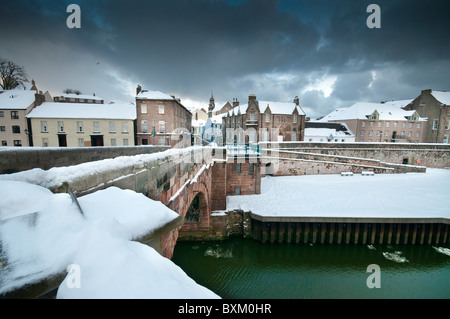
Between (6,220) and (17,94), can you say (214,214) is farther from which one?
(17,94)

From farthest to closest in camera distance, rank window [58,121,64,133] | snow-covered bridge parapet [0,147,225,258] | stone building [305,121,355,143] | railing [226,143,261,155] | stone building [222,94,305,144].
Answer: stone building [305,121,355,143] → stone building [222,94,305,144] → window [58,121,64,133] → railing [226,143,261,155] → snow-covered bridge parapet [0,147,225,258]

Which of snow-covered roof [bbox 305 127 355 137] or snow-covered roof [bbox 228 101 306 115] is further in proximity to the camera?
snow-covered roof [bbox 305 127 355 137]

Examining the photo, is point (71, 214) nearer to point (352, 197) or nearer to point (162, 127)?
point (352, 197)

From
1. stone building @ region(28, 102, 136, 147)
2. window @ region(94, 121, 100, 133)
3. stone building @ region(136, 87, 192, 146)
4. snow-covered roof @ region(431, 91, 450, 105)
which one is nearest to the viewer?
stone building @ region(28, 102, 136, 147)

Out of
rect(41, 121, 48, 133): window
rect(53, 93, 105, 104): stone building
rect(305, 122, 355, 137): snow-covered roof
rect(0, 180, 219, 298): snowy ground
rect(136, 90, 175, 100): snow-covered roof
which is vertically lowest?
rect(0, 180, 219, 298): snowy ground

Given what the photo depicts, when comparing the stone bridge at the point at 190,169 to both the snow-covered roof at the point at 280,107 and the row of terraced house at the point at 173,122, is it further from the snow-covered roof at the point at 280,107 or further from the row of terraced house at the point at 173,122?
the snow-covered roof at the point at 280,107

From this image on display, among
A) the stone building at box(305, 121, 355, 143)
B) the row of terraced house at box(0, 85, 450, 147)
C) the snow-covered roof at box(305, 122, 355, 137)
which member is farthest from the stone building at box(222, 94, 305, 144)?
the snow-covered roof at box(305, 122, 355, 137)

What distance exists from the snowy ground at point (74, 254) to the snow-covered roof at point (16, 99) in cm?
3579

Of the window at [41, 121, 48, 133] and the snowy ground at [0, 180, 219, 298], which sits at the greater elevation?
the window at [41, 121, 48, 133]

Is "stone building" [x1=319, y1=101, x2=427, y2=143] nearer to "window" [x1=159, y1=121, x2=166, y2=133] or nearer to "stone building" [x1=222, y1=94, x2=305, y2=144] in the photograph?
"stone building" [x1=222, y1=94, x2=305, y2=144]

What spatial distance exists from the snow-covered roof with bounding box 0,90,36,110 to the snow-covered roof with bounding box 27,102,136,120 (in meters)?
1.21

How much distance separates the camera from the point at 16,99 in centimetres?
2819

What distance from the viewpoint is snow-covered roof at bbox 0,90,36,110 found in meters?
27.0

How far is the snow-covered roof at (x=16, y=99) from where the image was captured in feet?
88.7
